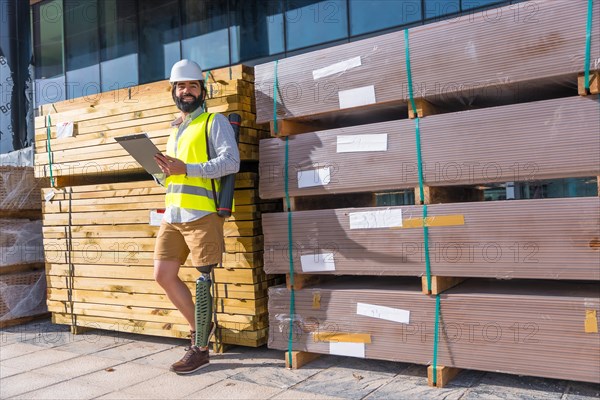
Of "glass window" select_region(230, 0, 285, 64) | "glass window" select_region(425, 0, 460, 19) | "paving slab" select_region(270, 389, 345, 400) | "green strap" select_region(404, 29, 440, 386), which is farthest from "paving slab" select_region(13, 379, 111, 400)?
"glass window" select_region(230, 0, 285, 64)

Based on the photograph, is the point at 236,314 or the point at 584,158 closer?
the point at 584,158

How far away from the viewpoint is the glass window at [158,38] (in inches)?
575

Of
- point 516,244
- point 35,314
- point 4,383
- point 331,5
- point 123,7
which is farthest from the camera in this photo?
point 123,7

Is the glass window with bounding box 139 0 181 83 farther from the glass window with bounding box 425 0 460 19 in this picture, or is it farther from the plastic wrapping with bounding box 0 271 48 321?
the plastic wrapping with bounding box 0 271 48 321

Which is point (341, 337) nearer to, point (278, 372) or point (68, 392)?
point (278, 372)

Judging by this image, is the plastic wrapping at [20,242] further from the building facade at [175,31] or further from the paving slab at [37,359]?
the building facade at [175,31]

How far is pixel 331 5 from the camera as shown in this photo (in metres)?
11.7

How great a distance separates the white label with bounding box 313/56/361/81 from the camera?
405 cm


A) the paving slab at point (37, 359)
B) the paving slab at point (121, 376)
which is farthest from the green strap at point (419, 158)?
the paving slab at point (37, 359)

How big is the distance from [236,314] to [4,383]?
6.09ft

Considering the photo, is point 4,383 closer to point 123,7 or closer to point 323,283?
point 323,283

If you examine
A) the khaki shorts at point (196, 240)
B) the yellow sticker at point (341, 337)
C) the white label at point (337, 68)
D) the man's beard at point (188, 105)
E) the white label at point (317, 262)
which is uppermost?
the white label at point (337, 68)

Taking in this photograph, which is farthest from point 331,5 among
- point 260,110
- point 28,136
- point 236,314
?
point 236,314

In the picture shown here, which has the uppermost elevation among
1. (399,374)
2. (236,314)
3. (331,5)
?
(331,5)
